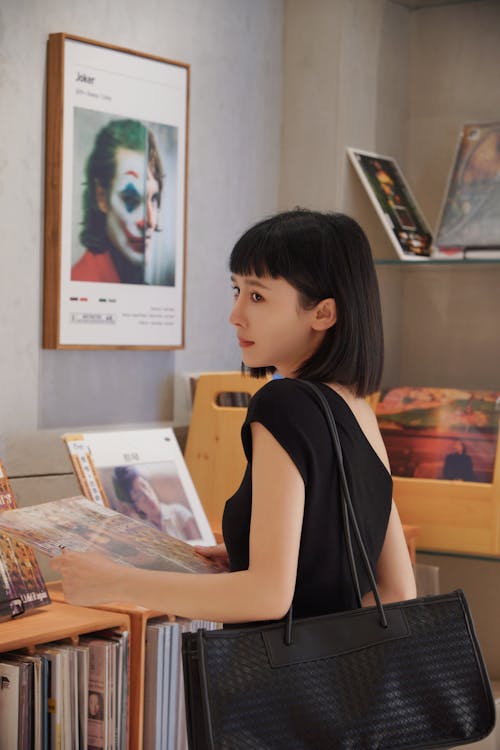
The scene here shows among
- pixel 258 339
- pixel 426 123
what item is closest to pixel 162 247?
pixel 426 123

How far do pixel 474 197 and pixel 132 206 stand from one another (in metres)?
1.07

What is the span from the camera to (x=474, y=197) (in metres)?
3.33

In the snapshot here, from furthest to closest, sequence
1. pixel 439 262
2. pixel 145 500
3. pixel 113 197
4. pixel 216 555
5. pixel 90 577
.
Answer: pixel 439 262, pixel 113 197, pixel 145 500, pixel 216 555, pixel 90 577

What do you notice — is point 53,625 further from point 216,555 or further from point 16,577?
point 216,555

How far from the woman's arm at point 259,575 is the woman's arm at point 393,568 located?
27cm

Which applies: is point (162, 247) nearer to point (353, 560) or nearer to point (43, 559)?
point (43, 559)

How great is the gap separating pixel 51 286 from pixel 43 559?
0.66 metres

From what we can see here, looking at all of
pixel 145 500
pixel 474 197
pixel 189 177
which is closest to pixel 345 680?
pixel 145 500

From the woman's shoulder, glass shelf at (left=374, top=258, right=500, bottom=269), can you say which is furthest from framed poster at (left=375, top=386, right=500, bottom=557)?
the woman's shoulder

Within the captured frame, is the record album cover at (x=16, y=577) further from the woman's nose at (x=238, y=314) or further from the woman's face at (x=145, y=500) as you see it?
the woman's nose at (x=238, y=314)

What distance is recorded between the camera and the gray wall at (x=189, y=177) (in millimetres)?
2607

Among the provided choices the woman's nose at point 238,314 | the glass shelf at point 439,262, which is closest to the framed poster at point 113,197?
the glass shelf at point 439,262

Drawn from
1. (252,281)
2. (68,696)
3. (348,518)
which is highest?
(252,281)

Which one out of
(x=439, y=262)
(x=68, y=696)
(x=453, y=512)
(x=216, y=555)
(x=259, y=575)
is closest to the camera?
(x=259, y=575)
